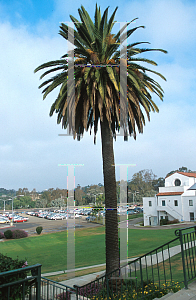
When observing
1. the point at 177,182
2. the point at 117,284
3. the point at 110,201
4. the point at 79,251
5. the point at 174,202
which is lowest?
the point at 79,251

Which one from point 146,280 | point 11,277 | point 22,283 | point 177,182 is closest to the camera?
point 22,283

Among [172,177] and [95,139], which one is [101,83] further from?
[172,177]

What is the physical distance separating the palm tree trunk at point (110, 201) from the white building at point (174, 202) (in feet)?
130

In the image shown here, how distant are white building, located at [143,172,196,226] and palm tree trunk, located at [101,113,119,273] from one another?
130 feet

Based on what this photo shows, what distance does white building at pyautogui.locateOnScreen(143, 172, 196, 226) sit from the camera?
148 feet

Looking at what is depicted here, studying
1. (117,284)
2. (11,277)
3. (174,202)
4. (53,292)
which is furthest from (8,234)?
(11,277)

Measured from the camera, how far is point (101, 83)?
369 inches

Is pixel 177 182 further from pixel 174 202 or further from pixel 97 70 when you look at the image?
pixel 97 70

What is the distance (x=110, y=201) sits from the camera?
990 centimetres

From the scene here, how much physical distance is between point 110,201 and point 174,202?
1607 inches

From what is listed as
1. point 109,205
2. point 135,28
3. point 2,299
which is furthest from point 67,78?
point 2,299

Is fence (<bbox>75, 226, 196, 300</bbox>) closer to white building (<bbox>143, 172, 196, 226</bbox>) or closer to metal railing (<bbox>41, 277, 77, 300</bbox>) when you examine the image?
metal railing (<bbox>41, 277, 77, 300</bbox>)

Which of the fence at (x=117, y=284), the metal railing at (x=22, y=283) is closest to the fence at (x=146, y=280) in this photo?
the fence at (x=117, y=284)

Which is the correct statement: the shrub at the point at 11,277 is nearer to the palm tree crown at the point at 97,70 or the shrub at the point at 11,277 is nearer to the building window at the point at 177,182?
the palm tree crown at the point at 97,70
